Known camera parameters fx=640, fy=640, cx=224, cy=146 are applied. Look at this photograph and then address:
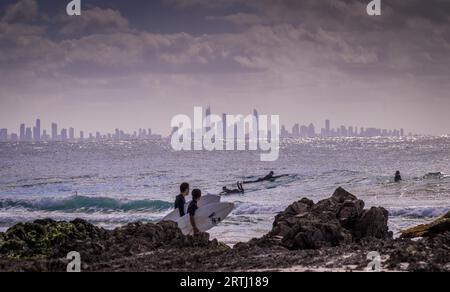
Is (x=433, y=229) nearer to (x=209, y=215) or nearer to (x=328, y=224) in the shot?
(x=328, y=224)

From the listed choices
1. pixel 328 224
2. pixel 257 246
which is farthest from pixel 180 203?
pixel 328 224

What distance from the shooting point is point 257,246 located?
11883 millimetres

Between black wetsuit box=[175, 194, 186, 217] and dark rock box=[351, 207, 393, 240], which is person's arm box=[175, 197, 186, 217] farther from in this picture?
dark rock box=[351, 207, 393, 240]

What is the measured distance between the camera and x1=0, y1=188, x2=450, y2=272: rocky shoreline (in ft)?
30.8

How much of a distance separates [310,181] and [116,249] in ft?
135

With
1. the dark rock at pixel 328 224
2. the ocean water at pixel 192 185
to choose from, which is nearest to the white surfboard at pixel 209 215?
the dark rock at pixel 328 224

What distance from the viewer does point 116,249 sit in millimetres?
11328

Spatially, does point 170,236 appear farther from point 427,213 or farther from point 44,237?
point 427,213

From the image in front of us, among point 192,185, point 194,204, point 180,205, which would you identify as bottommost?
point 192,185

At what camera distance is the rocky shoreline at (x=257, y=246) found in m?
9.40

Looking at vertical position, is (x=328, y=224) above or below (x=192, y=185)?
above

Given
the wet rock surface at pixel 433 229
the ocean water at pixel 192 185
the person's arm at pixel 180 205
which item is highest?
the person's arm at pixel 180 205

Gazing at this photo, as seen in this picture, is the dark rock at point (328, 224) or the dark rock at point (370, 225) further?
the dark rock at point (370, 225)

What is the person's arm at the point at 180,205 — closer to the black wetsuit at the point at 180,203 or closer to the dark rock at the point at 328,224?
the black wetsuit at the point at 180,203
